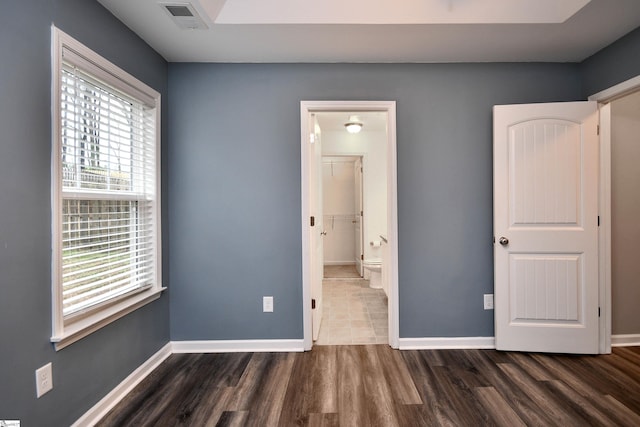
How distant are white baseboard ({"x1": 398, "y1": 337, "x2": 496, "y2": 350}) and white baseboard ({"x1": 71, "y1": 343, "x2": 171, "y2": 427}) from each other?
1943 millimetres

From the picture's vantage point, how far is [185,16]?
186 cm

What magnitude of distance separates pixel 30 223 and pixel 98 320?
0.66 meters

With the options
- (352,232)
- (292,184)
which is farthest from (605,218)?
(352,232)

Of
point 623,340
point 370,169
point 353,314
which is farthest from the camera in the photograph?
point 370,169

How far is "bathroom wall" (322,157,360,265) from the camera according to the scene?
6.19 m

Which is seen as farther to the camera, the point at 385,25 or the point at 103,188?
the point at 385,25

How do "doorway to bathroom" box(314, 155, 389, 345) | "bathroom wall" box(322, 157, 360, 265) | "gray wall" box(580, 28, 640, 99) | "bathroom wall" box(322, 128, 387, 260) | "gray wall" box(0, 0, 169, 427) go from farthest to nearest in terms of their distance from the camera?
"bathroom wall" box(322, 157, 360, 265)
"bathroom wall" box(322, 128, 387, 260)
"doorway to bathroom" box(314, 155, 389, 345)
"gray wall" box(580, 28, 640, 99)
"gray wall" box(0, 0, 169, 427)

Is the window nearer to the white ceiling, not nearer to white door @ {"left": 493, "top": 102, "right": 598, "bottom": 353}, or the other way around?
the white ceiling

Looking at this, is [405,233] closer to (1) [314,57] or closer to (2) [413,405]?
(2) [413,405]

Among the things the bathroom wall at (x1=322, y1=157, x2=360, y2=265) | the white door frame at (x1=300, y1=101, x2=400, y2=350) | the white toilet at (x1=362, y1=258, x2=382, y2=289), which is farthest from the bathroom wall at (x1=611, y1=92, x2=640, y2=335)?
the bathroom wall at (x1=322, y1=157, x2=360, y2=265)

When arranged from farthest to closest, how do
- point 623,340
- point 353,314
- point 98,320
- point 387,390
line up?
point 353,314
point 623,340
point 387,390
point 98,320

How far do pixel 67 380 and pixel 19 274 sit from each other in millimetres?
640

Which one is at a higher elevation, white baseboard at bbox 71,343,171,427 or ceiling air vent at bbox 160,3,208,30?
ceiling air vent at bbox 160,3,208,30

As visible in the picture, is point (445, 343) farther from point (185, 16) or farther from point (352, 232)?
point (352, 232)
